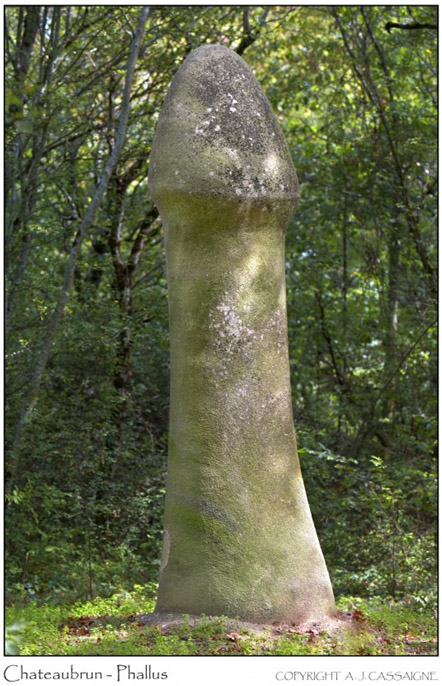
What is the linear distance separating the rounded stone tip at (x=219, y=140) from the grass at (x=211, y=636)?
228cm

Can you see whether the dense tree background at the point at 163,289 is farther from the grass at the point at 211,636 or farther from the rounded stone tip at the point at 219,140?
the rounded stone tip at the point at 219,140

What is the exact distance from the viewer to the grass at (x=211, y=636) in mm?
4391

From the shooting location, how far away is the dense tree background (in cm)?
778

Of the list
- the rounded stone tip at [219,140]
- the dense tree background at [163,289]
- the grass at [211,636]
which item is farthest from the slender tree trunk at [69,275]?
the rounded stone tip at [219,140]

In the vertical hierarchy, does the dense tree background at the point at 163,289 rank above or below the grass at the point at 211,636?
above

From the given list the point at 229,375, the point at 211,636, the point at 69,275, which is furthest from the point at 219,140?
the point at 69,275

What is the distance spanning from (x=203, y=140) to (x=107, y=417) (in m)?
4.45

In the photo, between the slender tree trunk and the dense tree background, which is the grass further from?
the slender tree trunk

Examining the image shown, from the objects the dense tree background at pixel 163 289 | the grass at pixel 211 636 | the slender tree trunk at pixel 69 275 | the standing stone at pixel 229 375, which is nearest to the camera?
the grass at pixel 211 636

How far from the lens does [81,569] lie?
24.4 feet

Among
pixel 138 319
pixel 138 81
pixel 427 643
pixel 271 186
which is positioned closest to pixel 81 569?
pixel 138 319

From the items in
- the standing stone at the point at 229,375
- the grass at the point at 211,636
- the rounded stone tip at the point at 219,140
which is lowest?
the grass at the point at 211,636
